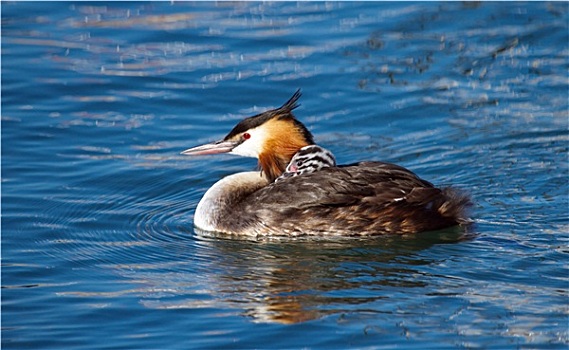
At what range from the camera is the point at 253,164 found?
11.5m

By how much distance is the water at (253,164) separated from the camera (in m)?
7.61

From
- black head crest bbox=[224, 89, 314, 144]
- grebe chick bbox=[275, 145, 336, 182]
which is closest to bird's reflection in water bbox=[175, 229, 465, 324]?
grebe chick bbox=[275, 145, 336, 182]

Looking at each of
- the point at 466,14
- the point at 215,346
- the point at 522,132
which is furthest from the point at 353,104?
the point at 215,346

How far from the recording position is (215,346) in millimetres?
7211

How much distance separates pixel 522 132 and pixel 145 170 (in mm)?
3539

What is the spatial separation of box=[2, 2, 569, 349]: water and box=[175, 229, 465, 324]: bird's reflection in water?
21 millimetres

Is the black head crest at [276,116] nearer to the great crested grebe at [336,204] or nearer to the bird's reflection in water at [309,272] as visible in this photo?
the great crested grebe at [336,204]

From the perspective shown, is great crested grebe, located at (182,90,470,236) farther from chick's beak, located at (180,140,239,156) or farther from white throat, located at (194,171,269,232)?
chick's beak, located at (180,140,239,156)

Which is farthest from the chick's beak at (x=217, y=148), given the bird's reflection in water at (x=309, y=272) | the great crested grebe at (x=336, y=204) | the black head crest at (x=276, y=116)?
the bird's reflection in water at (x=309, y=272)

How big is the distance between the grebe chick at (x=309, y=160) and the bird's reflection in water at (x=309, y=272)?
1.96ft

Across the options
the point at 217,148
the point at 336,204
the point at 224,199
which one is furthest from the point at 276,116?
the point at 336,204

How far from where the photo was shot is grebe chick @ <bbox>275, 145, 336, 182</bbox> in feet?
31.2

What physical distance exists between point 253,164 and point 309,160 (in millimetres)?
2082

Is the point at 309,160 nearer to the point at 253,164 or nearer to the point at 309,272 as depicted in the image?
the point at 309,272
